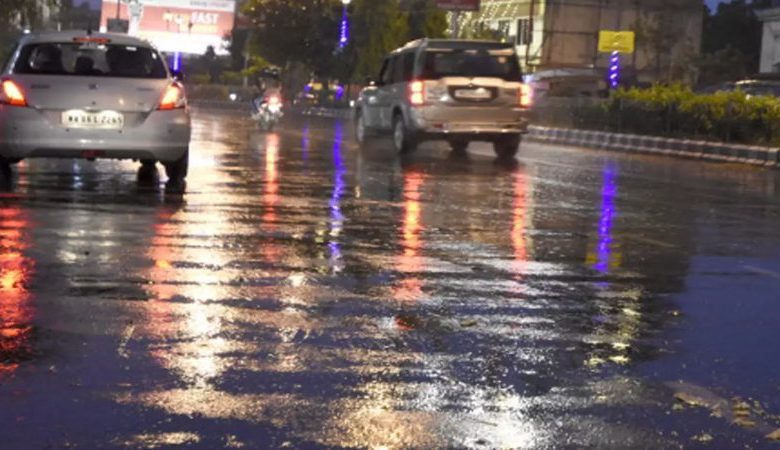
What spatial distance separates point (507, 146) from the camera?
23.0 meters

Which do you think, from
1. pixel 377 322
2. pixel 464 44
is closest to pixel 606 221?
pixel 377 322

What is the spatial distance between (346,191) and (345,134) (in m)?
18.6

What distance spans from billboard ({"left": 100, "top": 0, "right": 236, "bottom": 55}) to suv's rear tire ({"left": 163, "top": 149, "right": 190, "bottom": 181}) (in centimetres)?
6951

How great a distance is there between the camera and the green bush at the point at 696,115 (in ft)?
95.1

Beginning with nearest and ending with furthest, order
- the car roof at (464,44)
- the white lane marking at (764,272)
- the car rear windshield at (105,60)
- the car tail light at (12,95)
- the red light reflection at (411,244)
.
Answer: the red light reflection at (411,244) < the white lane marking at (764,272) < the car tail light at (12,95) < the car rear windshield at (105,60) < the car roof at (464,44)

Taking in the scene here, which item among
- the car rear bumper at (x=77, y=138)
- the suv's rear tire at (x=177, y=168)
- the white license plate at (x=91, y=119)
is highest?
A: the white license plate at (x=91, y=119)

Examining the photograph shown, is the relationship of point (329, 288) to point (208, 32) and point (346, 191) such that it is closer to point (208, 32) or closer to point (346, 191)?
point (346, 191)

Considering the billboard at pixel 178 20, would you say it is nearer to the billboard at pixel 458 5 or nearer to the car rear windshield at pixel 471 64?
the billboard at pixel 458 5

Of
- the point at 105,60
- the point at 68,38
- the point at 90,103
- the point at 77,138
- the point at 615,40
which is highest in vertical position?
the point at 615,40

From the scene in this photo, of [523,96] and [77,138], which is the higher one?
[523,96]

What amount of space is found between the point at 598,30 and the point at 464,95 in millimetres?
50745

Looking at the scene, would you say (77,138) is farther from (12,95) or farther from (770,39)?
(770,39)

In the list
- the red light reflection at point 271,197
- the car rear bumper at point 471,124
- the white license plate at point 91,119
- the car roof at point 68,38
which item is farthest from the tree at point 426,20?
the white license plate at point 91,119

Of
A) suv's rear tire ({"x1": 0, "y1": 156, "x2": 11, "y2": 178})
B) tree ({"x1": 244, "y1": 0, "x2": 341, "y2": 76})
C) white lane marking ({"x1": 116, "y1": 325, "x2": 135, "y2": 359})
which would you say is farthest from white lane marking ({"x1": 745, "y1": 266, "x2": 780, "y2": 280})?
tree ({"x1": 244, "y1": 0, "x2": 341, "y2": 76})
